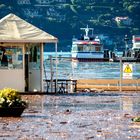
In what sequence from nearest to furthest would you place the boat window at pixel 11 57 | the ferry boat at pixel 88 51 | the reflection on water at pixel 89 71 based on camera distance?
the boat window at pixel 11 57 < the reflection on water at pixel 89 71 < the ferry boat at pixel 88 51

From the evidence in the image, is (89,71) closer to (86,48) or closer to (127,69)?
(86,48)

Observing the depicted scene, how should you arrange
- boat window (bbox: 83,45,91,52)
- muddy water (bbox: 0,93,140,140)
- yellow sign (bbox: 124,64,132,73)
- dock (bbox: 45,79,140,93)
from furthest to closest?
1. boat window (bbox: 83,45,91,52)
2. yellow sign (bbox: 124,64,132,73)
3. dock (bbox: 45,79,140,93)
4. muddy water (bbox: 0,93,140,140)

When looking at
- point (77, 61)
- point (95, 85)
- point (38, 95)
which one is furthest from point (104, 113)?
point (77, 61)

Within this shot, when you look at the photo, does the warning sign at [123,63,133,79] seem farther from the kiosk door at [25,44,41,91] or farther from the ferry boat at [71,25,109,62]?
the ferry boat at [71,25,109,62]

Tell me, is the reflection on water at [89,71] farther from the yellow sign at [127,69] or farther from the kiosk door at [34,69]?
the kiosk door at [34,69]

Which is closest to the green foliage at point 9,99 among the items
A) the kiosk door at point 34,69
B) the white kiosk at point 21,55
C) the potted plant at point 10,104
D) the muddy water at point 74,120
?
the potted plant at point 10,104

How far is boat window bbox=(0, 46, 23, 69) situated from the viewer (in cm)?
3253

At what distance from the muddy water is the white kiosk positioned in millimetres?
2958

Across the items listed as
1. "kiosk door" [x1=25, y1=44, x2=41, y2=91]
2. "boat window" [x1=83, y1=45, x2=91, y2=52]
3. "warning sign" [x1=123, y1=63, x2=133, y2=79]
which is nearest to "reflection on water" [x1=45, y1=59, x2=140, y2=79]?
"boat window" [x1=83, y1=45, x2=91, y2=52]

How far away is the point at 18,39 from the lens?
32.0 metres

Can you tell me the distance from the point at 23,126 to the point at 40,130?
3.09 feet

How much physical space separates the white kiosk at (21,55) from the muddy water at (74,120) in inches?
116

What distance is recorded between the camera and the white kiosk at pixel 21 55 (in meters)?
32.3

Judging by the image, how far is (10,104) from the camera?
21219 mm
